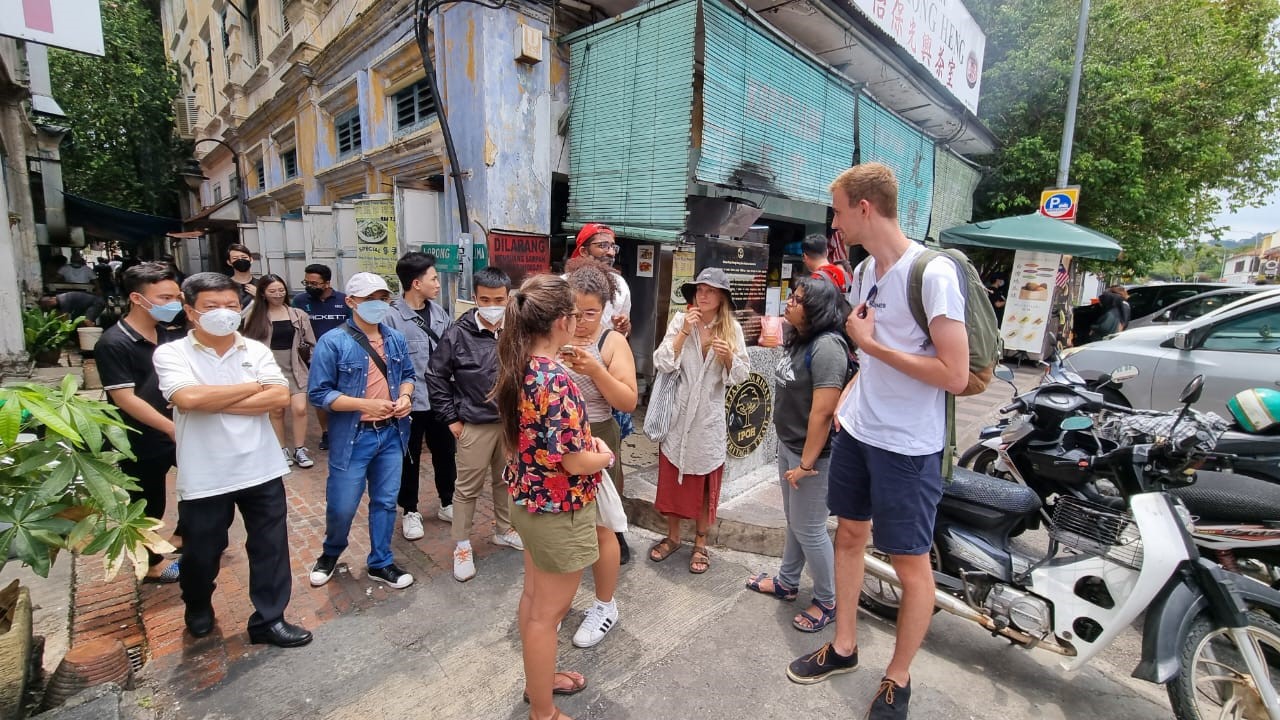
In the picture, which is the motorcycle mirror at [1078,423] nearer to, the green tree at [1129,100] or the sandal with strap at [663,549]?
the sandal with strap at [663,549]

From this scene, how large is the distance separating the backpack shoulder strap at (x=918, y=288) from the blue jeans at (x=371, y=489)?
2.74 metres

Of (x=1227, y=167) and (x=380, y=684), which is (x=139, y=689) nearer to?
(x=380, y=684)

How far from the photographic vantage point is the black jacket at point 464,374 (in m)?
3.21

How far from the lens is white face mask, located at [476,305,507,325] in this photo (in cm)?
322

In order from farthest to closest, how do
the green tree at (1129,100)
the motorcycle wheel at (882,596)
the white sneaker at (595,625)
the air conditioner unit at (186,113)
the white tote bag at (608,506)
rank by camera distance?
the air conditioner unit at (186,113) → the green tree at (1129,100) → the motorcycle wheel at (882,596) → the white sneaker at (595,625) → the white tote bag at (608,506)

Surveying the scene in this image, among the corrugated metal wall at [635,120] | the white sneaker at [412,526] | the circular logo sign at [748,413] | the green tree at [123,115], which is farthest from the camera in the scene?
the green tree at [123,115]

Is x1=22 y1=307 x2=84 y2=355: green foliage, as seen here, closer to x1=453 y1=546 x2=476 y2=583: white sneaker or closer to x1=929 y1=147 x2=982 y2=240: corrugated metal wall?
x1=453 y1=546 x2=476 y2=583: white sneaker

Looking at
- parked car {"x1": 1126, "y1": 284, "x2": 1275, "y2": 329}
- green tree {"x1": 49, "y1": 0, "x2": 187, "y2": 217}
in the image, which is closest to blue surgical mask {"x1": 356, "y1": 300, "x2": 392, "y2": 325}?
parked car {"x1": 1126, "y1": 284, "x2": 1275, "y2": 329}

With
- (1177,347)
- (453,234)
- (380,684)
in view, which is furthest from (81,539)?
(1177,347)

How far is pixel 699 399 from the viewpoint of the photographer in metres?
3.24

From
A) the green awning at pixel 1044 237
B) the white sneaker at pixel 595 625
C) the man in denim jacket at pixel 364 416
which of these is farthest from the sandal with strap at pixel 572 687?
the green awning at pixel 1044 237

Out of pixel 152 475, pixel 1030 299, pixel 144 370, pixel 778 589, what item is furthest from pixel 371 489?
pixel 1030 299

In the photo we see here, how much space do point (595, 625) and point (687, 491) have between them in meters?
0.99

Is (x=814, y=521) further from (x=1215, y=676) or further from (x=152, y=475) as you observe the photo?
(x=152, y=475)
